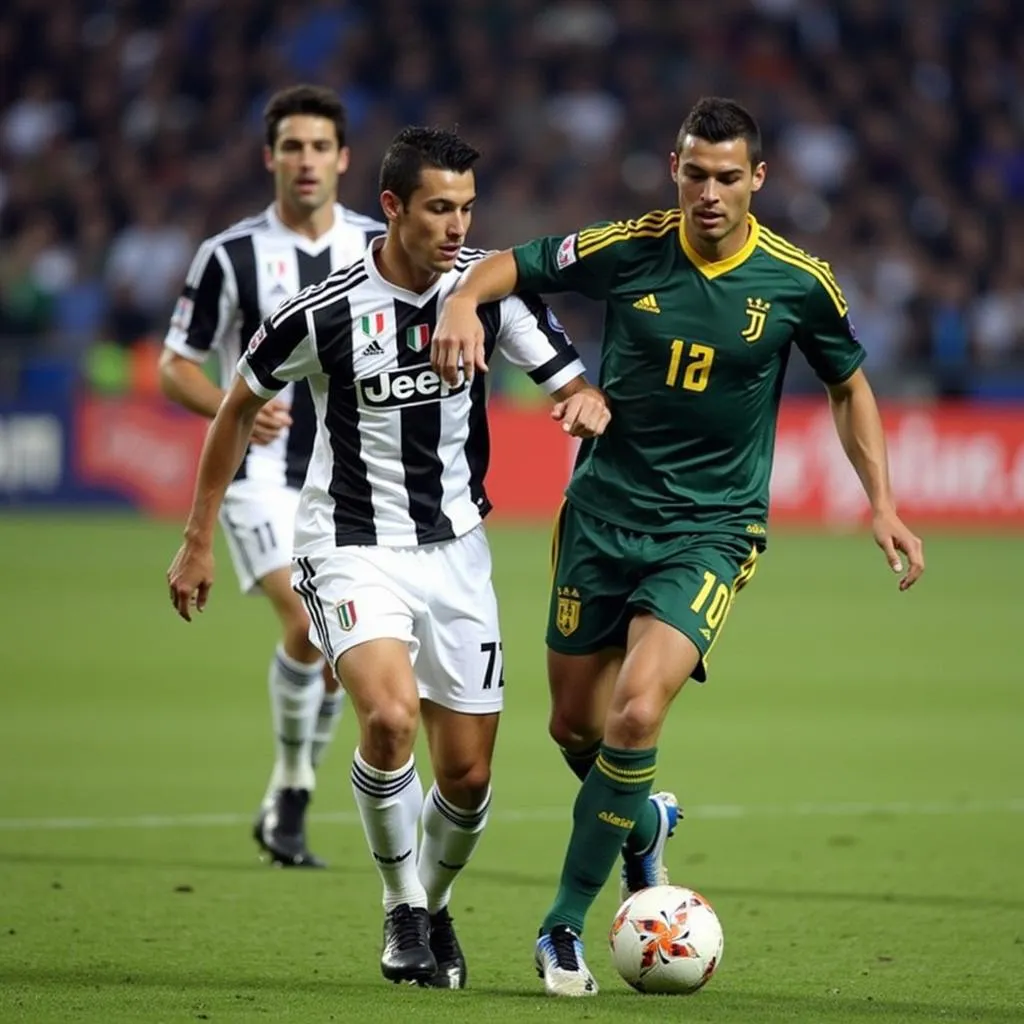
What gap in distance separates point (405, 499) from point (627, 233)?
964 mm

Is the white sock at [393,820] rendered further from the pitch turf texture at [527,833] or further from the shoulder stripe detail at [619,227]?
the shoulder stripe detail at [619,227]

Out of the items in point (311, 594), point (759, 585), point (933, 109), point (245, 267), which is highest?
point (933, 109)

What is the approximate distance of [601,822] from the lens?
5.46 meters

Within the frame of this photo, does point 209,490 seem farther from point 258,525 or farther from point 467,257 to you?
point 258,525

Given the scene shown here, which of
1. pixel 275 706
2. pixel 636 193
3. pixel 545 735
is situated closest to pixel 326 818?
pixel 275 706

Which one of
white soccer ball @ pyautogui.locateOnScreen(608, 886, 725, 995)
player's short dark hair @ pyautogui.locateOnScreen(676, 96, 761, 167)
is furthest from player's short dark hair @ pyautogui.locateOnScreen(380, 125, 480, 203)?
white soccer ball @ pyautogui.locateOnScreen(608, 886, 725, 995)

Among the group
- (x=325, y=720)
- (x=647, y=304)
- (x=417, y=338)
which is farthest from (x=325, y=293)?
(x=325, y=720)

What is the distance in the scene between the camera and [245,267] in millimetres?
7879

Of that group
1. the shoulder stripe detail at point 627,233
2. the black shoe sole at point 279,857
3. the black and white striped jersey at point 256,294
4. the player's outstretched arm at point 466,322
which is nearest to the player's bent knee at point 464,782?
the player's outstretched arm at point 466,322

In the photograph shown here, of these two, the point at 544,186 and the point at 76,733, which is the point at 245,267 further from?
the point at 544,186

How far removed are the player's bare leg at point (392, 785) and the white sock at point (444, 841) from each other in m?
0.14

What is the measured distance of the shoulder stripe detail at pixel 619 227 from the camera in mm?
5902

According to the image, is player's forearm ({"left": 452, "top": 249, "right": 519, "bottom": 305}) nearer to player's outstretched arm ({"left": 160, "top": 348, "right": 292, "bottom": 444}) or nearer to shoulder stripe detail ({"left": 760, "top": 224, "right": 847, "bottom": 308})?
shoulder stripe detail ({"left": 760, "top": 224, "right": 847, "bottom": 308})

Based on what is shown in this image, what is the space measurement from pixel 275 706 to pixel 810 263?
115 inches
